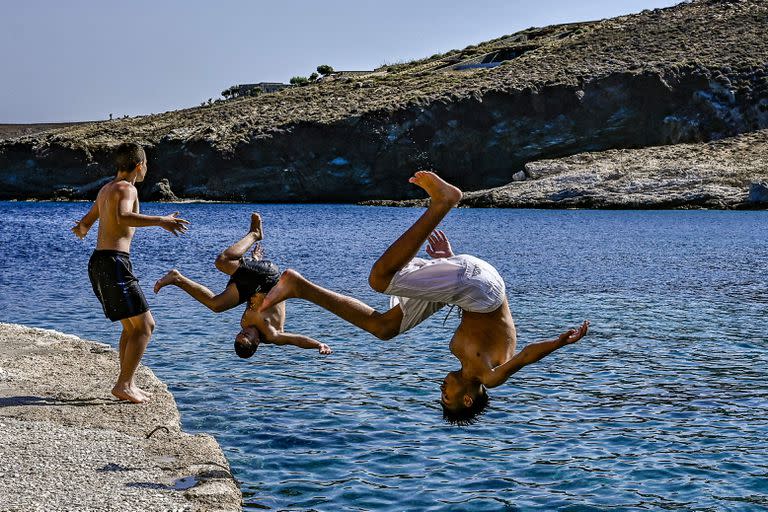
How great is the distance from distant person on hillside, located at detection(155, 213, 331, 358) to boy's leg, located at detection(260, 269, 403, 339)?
1.37 meters

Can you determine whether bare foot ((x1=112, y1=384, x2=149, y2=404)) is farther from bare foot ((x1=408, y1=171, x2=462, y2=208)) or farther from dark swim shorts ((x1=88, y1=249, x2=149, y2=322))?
bare foot ((x1=408, y1=171, x2=462, y2=208))

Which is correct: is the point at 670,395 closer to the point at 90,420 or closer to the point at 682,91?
the point at 90,420

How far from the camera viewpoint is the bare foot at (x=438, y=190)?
312 inches

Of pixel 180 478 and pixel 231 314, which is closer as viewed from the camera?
pixel 180 478

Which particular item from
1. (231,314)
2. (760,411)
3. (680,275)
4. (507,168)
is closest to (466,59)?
(507,168)

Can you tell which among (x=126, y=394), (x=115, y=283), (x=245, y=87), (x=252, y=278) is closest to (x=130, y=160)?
(x=115, y=283)

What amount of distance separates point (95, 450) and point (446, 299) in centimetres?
370

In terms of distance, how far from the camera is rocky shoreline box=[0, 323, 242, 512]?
7562 millimetres

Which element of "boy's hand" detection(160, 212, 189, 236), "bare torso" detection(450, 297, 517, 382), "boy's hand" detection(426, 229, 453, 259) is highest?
"boy's hand" detection(160, 212, 189, 236)

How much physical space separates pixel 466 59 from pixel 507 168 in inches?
1576

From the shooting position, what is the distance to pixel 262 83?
153875 millimetres

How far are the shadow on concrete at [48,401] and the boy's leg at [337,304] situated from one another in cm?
329

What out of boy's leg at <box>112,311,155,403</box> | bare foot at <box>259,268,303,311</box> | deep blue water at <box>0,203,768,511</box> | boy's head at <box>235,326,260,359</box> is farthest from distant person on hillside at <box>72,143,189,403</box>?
bare foot at <box>259,268,303,311</box>

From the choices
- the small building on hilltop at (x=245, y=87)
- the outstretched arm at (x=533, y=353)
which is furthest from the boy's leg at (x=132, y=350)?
the small building on hilltop at (x=245, y=87)
